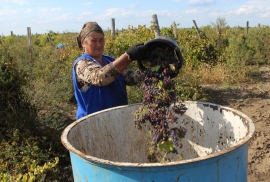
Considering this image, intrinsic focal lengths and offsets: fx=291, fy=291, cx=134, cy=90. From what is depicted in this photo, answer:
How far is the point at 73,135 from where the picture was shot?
6.43 feet

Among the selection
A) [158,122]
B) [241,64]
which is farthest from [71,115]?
[241,64]

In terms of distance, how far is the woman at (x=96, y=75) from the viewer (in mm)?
2113

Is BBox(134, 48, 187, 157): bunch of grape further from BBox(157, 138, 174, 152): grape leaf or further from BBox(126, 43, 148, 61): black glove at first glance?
BBox(126, 43, 148, 61): black glove

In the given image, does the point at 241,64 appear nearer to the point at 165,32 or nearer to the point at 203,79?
the point at 203,79

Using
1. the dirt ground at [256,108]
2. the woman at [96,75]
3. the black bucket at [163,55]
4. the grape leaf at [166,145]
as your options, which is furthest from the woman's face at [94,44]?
the dirt ground at [256,108]

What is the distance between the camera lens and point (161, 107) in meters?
1.99

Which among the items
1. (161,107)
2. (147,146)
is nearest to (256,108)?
(147,146)

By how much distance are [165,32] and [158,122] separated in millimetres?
8936

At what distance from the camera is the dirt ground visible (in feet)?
12.8

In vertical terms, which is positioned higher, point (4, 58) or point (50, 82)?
point (4, 58)

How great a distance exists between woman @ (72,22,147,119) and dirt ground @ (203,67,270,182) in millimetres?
2189

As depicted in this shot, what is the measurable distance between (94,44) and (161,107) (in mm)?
862

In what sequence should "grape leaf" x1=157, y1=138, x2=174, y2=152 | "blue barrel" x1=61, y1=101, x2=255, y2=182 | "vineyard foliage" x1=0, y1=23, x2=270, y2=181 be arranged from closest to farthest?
1. "blue barrel" x1=61, y1=101, x2=255, y2=182
2. "grape leaf" x1=157, y1=138, x2=174, y2=152
3. "vineyard foliage" x1=0, y1=23, x2=270, y2=181

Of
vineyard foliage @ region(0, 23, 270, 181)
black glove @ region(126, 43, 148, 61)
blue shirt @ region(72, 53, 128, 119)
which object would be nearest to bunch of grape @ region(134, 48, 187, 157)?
black glove @ region(126, 43, 148, 61)
